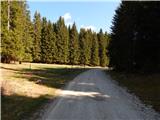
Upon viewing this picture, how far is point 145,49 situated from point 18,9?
839 inches

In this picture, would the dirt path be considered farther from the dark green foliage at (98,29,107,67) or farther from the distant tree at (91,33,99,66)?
the dark green foliage at (98,29,107,67)

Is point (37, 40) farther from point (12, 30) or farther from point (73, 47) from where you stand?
point (12, 30)

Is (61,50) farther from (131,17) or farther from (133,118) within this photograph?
(133,118)

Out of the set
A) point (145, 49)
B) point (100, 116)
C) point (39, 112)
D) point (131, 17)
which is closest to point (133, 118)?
point (100, 116)

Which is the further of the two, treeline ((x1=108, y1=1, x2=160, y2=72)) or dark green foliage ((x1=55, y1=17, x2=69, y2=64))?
dark green foliage ((x1=55, y1=17, x2=69, y2=64))

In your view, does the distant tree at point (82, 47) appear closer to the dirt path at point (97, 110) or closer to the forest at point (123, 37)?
the forest at point (123, 37)

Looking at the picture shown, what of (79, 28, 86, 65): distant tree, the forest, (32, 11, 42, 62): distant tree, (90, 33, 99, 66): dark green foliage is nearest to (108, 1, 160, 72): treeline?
the forest

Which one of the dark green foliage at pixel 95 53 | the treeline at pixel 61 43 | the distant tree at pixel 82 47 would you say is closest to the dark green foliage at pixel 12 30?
the treeline at pixel 61 43

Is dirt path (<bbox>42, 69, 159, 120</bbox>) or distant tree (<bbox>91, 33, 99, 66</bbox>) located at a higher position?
distant tree (<bbox>91, 33, 99, 66</bbox>)

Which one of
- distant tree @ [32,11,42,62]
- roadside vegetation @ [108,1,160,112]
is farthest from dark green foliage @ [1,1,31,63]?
distant tree @ [32,11,42,62]

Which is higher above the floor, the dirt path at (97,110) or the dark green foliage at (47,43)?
the dark green foliage at (47,43)

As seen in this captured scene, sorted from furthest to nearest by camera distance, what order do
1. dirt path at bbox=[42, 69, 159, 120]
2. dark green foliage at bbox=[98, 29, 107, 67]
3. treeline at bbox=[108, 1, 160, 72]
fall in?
1. dark green foliage at bbox=[98, 29, 107, 67]
2. treeline at bbox=[108, 1, 160, 72]
3. dirt path at bbox=[42, 69, 159, 120]

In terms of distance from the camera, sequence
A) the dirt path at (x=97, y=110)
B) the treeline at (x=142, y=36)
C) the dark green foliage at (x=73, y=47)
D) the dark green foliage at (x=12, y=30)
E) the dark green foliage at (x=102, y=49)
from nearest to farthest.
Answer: the dirt path at (x=97, y=110)
the treeline at (x=142, y=36)
the dark green foliage at (x=12, y=30)
the dark green foliage at (x=73, y=47)
the dark green foliage at (x=102, y=49)

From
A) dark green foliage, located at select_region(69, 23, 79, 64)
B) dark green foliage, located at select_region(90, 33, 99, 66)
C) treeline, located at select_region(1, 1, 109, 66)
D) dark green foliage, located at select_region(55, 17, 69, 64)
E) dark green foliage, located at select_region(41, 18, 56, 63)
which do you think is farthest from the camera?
dark green foliage, located at select_region(90, 33, 99, 66)
